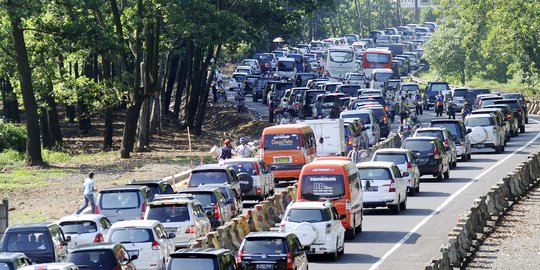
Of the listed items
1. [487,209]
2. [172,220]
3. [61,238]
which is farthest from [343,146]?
[61,238]

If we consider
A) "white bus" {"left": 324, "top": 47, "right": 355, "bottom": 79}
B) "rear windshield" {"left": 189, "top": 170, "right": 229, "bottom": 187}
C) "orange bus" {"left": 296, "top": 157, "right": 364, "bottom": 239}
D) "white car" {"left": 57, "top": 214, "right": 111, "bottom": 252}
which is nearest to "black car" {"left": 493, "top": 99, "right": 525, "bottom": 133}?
"rear windshield" {"left": 189, "top": 170, "right": 229, "bottom": 187}

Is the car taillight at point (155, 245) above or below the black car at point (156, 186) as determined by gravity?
below

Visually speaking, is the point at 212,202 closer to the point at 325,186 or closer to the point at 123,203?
the point at 123,203

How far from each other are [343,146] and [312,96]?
26.6 meters

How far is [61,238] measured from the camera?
28.3 meters

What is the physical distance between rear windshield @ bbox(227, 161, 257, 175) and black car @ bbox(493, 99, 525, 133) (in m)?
28.5

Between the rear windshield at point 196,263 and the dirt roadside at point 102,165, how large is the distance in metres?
14.4

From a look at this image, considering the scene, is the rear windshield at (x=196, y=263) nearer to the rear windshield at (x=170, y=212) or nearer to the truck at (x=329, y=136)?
the rear windshield at (x=170, y=212)

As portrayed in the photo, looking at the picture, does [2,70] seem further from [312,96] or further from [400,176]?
[400,176]

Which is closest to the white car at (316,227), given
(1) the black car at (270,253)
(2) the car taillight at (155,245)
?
(1) the black car at (270,253)

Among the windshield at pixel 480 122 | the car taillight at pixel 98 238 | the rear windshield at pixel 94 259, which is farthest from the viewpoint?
the windshield at pixel 480 122

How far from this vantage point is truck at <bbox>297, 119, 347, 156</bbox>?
1982 inches

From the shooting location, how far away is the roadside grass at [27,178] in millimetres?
48125

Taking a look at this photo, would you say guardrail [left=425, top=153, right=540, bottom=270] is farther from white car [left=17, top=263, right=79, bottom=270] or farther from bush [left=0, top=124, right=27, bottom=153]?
bush [left=0, top=124, right=27, bottom=153]
